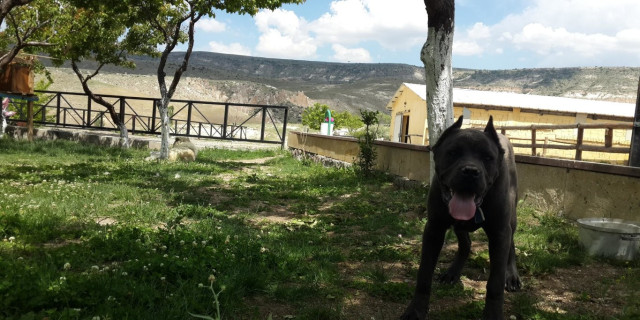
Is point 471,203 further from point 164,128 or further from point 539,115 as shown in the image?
point 539,115

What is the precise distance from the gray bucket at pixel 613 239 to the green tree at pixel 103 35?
14131mm

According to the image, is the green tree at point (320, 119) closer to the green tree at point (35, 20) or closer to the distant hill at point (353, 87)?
the distant hill at point (353, 87)

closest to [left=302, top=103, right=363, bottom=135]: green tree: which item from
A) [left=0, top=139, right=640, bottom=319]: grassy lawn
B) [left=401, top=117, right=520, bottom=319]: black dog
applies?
[left=0, top=139, right=640, bottom=319]: grassy lawn

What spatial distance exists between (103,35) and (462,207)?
19.1 metres

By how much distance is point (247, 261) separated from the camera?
4.55 m

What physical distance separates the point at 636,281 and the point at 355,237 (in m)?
3.24

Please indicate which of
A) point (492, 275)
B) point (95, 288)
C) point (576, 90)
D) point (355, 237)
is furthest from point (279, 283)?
point (576, 90)

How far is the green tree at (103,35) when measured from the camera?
17.1 meters

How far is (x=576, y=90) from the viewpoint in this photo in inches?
3898

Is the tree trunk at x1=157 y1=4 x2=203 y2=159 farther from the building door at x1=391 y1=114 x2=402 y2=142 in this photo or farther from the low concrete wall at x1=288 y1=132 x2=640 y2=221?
the building door at x1=391 y1=114 x2=402 y2=142

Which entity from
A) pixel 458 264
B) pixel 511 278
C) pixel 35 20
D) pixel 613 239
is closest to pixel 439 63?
pixel 613 239

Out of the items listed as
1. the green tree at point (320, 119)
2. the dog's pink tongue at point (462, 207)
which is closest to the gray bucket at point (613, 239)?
the dog's pink tongue at point (462, 207)

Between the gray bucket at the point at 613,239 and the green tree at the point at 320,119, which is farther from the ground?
the green tree at the point at 320,119

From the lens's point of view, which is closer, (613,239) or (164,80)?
(613,239)
